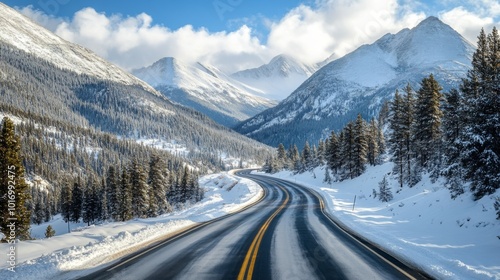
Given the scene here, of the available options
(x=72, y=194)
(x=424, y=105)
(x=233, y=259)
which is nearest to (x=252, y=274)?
(x=233, y=259)

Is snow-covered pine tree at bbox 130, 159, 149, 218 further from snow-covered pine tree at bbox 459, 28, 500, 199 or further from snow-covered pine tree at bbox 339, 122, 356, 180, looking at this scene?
snow-covered pine tree at bbox 459, 28, 500, 199

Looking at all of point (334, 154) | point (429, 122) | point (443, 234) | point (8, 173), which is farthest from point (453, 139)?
point (8, 173)

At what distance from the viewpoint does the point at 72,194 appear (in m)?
69.8

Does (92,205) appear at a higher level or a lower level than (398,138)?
lower

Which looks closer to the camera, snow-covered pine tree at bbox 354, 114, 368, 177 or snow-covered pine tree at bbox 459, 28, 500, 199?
snow-covered pine tree at bbox 459, 28, 500, 199

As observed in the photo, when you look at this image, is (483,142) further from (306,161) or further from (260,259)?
(306,161)

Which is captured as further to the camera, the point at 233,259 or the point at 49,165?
the point at 49,165

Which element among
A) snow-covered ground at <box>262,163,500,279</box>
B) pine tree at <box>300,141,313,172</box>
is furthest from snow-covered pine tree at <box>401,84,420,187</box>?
pine tree at <box>300,141,313,172</box>

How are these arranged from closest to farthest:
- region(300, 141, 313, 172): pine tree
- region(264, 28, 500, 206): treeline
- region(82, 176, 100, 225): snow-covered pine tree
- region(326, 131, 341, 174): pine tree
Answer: region(264, 28, 500, 206): treeline
region(326, 131, 341, 174): pine tree
region(82, 176, 100, 225): snow-covered pine tree
region(300, 141, 313, 172): pine tree

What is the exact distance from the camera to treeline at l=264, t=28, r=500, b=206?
14078 millimetres

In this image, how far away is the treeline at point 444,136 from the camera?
554 inches

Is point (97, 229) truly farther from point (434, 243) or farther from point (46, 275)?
point (434, 243)

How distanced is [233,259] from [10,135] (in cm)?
2091

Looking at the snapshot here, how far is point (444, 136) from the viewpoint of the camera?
30.4 metres
